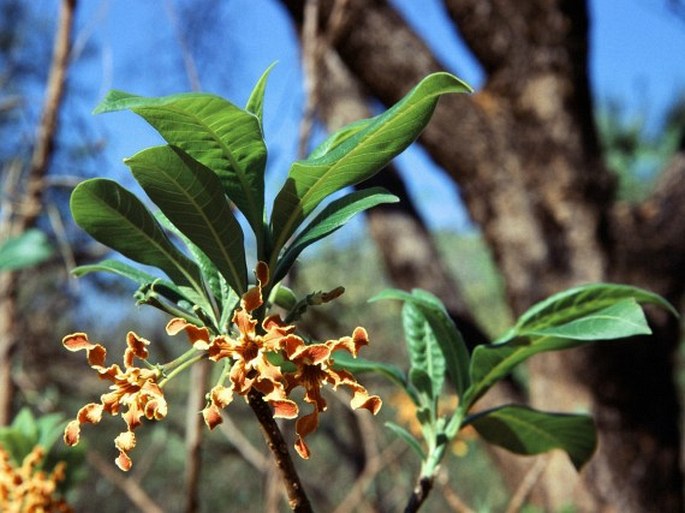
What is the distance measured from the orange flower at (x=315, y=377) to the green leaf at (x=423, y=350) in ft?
0.67

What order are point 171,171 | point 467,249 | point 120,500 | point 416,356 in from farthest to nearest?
point 467,249 → point 120,500 → point 416,356 → point 171,171

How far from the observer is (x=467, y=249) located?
11.0m

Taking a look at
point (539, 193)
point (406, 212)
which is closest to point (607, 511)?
point (539, 193)

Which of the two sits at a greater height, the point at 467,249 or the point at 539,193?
the point at 539,193

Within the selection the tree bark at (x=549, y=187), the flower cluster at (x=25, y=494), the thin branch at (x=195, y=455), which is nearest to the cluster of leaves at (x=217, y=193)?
the flower cluster at (x=25, y=494)

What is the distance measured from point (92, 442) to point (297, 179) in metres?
5.68

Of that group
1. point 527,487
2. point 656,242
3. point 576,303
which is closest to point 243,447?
point 527,487

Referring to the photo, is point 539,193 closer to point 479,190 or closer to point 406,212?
point 479,190

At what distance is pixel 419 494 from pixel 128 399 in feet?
0.73

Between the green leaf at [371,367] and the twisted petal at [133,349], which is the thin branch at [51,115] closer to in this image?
the green leaf at [371,367]

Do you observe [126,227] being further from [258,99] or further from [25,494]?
[25,494]

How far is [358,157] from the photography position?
485 mm

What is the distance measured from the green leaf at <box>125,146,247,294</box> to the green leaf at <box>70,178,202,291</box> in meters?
0.04

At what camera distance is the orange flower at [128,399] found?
0.44m
